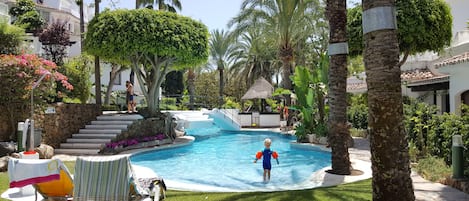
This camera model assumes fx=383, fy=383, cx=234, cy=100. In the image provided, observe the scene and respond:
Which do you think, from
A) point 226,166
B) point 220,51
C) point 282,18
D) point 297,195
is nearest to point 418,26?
point 226,166

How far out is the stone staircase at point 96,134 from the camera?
644 inches

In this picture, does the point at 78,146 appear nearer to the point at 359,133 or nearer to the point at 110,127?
the point at 110,127

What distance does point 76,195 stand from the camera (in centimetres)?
662

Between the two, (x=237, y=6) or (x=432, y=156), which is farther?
(x=237, y=6)

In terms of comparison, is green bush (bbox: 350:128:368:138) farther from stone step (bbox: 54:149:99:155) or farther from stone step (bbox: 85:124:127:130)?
stone step (bbox: 54:149:99:155)

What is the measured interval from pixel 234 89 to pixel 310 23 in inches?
1223

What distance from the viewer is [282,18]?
2617cm

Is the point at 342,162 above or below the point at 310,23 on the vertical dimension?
below

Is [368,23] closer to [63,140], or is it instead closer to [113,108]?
[63,140]

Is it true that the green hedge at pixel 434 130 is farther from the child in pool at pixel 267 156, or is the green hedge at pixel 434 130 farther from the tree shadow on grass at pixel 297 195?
the child in pool at pixel 267 156

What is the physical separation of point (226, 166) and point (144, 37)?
7925 mm

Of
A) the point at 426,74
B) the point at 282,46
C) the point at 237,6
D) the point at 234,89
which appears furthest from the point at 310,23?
the point at 234,89

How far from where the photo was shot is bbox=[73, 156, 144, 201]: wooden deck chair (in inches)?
259

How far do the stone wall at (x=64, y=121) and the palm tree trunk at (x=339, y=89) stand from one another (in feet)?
38.6
